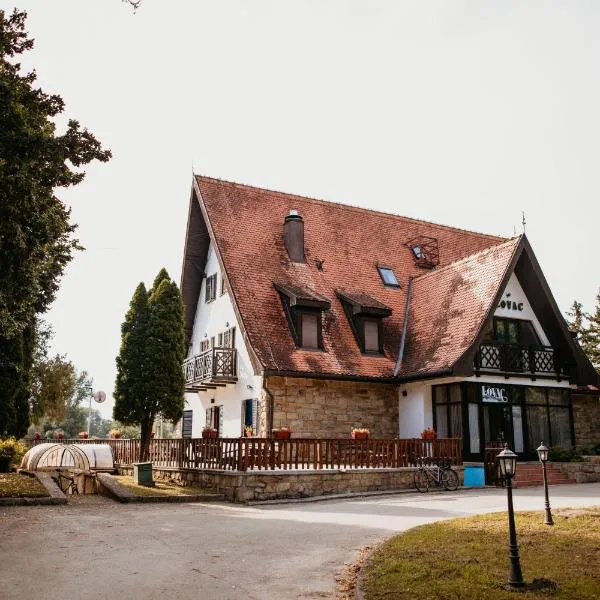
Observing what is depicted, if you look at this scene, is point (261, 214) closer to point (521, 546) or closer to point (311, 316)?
point (311, 316)

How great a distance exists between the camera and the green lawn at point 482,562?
6961 millimetres

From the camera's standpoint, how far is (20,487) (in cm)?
1630

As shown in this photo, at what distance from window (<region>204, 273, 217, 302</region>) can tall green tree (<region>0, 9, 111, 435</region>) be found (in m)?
12.4

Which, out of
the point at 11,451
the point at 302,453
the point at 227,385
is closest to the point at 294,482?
the point at 302,453

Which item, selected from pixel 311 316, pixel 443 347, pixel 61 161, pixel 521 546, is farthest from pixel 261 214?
pixel 521 546

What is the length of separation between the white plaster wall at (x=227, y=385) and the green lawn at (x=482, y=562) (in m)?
13.4

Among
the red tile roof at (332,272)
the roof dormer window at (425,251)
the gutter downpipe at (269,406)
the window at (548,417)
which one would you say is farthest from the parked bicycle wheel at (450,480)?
the roof dormer window at (425,251)

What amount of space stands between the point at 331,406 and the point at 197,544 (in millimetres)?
13619

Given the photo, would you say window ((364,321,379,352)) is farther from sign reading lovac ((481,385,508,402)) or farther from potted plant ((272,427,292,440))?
potted plant ((272,427,292,440))

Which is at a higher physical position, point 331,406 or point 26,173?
point 26,173

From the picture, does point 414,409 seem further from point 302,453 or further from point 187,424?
point 187,424

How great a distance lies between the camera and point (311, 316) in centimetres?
2439

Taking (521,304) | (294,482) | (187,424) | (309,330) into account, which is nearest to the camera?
(294,482)

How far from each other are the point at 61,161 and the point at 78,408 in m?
85.1
